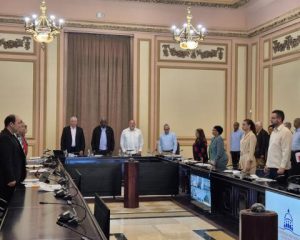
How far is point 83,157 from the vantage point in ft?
27.9

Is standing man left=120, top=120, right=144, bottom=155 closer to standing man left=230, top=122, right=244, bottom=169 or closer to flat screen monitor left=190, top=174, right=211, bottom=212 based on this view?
→ standing man left=230, top=122, right=244, bottom=169

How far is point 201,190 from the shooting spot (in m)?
6.72

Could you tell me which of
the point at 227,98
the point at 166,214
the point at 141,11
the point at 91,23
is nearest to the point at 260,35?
the point at 227,98

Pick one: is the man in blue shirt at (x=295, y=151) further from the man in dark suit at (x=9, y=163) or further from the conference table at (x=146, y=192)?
the man in dark suit at (x=9, y=163)

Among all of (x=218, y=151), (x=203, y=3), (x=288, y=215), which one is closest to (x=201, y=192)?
(x=218, y=151)

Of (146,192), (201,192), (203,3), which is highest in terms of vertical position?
(203,3)

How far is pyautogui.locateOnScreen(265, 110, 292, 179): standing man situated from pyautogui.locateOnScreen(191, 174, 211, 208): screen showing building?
0.96m

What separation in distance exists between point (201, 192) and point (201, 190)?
0.03 metres

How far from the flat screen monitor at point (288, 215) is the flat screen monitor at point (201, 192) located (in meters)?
2.00

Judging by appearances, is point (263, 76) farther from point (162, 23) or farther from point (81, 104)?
point (81, 104)

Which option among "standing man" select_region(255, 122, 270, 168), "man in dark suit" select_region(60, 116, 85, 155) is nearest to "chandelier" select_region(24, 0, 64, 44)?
"man in dark suit" select_region(60, 116, 85, 155)

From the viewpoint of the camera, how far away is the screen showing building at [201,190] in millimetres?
6439

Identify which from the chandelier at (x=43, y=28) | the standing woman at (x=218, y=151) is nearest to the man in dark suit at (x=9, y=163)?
the standing woman at (x=218, y=151)

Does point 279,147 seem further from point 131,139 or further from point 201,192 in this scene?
point 131,139
